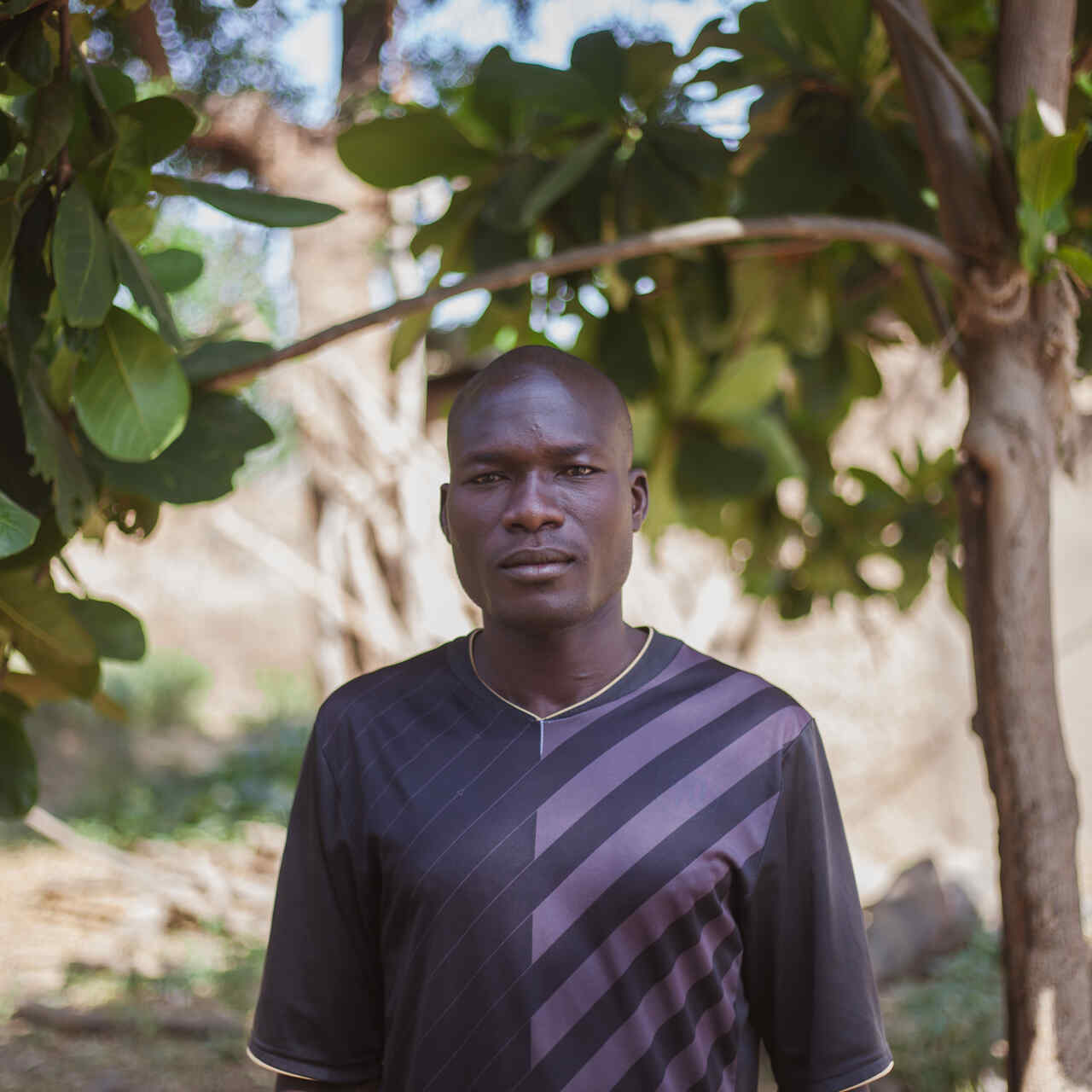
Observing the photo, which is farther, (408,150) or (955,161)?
(408,150)

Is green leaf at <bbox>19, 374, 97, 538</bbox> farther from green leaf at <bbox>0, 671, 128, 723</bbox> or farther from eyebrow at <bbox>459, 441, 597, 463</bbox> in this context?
eyebrow at <bbox>459, 441, 597, 463</bbox>

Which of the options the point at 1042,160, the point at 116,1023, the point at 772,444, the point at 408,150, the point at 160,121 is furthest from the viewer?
the point at 116,1023

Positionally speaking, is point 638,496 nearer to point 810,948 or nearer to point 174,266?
point 810,948

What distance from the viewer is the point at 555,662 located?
116 cm

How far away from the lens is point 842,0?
5.30ft

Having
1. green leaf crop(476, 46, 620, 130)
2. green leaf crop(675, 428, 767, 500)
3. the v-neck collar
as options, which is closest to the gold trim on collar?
the v-neck collar

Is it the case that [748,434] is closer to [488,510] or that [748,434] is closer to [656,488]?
[656,488]

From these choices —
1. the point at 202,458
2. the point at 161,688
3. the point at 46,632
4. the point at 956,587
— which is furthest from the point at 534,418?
the point at 161,688

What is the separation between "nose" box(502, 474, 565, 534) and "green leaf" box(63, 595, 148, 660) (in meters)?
0.57

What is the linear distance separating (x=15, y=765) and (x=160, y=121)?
28.7 inches

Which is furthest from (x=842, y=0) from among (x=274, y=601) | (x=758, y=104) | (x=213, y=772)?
(x=274, y=601)

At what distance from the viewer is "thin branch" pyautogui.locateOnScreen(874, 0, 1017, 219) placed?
1478 mm

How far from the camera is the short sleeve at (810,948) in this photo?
3.62ft

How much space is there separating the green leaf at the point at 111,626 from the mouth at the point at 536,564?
561 mm
